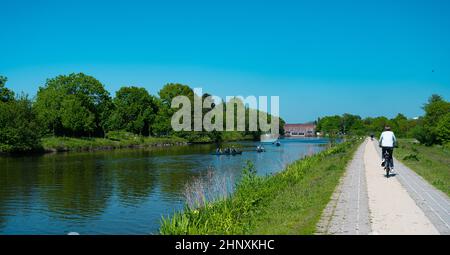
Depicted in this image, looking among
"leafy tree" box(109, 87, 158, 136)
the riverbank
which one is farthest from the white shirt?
"leafy tree" box(109, 87, 158, 136)

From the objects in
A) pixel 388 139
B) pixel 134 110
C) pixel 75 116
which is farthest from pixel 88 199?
pixel 134 110

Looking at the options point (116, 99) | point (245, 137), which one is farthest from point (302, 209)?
point (245, 137)

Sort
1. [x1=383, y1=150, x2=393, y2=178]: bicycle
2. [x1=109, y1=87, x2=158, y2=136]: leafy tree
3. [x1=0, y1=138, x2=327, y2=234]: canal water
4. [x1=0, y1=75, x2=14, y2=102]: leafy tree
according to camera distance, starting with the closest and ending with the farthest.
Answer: [x1=0, y1=138, x2=327, y2=234]: canal water, [x1=383, y1=150, x2=393, y2=178]: bicycle, [x1=0, y1=75, x2=14, y2=102]: leafy tree, [x1=109, y1=87, x2=158, y2=136]: leafy tree

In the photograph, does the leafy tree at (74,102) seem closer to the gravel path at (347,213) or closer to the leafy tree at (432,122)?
the leafy tree at (432,122)

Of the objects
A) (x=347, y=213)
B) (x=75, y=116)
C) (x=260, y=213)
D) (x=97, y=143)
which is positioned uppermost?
(x=75, y=116)

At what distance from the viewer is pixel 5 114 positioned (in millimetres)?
54938

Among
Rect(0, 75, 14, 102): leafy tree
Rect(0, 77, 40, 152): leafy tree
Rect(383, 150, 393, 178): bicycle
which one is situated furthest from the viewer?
Rect(0, 75, 14, 102): leafy tree

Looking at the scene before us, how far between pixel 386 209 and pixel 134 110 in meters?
82.0

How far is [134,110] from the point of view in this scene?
89.8 m

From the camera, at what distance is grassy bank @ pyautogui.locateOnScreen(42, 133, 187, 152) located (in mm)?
61312

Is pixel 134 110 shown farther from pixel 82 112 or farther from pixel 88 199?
pixel 88 199

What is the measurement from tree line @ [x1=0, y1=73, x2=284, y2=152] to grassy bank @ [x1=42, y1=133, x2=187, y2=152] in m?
1.78

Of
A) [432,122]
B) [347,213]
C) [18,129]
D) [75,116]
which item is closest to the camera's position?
→ [347,213]

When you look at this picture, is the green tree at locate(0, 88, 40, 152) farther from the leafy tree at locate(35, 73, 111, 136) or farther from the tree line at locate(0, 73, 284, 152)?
the leafy tree at locate(35, 73, 111, 136)
